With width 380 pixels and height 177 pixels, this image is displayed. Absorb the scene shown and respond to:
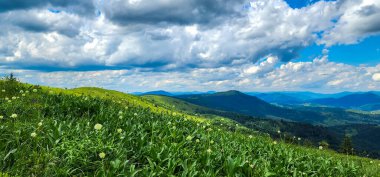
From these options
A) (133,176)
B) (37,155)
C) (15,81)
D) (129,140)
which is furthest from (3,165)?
(15,81)

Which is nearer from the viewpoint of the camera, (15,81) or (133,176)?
(133,176)

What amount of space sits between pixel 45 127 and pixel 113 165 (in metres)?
4.01

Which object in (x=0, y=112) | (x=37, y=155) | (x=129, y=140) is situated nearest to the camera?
(x=37, y=155)

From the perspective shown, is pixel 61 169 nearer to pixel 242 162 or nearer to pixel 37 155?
pixel 37 155

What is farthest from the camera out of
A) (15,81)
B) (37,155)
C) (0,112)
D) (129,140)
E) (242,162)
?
(15,81)

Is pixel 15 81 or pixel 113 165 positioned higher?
pixel 15 81

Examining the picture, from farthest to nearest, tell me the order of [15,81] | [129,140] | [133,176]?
[15,81]
[129,140]
[133,176]

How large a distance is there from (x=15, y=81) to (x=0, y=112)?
9.37m

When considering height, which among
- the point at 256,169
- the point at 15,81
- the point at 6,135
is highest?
the point at 15,81

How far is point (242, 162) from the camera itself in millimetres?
9461

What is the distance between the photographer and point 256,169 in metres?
9.49

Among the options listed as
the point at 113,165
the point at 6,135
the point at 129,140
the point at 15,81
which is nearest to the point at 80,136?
the point at 129,140

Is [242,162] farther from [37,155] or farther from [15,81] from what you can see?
[15,81]

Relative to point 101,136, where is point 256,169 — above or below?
below
